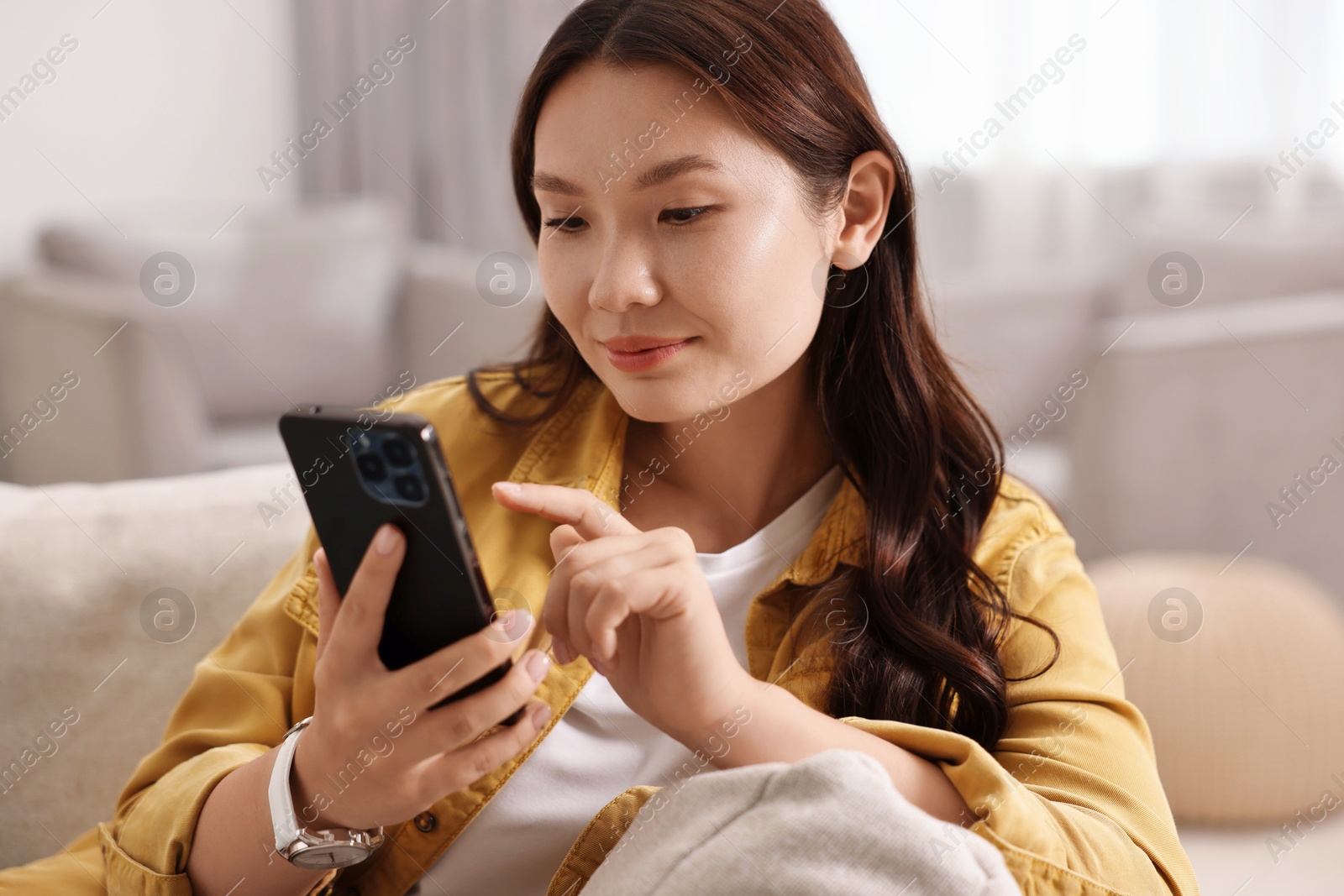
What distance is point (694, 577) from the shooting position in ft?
2.45

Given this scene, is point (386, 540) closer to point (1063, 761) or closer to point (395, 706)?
point (395, 706)

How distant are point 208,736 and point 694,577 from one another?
0.48 m

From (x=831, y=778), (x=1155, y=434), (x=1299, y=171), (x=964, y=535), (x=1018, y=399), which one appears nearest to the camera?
(x=831, y=778)

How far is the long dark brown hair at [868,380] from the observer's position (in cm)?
94

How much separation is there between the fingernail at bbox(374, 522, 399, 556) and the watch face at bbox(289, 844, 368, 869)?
10.0 inches

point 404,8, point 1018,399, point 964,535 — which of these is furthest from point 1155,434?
point 404,8

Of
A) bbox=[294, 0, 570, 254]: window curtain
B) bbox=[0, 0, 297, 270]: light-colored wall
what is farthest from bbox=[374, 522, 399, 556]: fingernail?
bbox=[294, 0, 570, 254]: window curtain

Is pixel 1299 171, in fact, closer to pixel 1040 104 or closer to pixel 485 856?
pixel 1040 104

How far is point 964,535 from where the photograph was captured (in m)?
1.08

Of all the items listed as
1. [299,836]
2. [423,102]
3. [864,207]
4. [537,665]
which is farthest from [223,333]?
[537,665]

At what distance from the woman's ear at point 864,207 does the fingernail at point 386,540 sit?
53cm

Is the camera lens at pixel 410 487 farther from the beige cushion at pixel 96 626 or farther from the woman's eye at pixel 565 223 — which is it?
the beige cushion at pixel 96 626

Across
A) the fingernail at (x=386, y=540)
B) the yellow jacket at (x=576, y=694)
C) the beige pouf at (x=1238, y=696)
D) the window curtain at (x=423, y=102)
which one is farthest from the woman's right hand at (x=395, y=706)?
the window curtain at (x=423, y=102)

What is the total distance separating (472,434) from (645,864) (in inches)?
20.0
